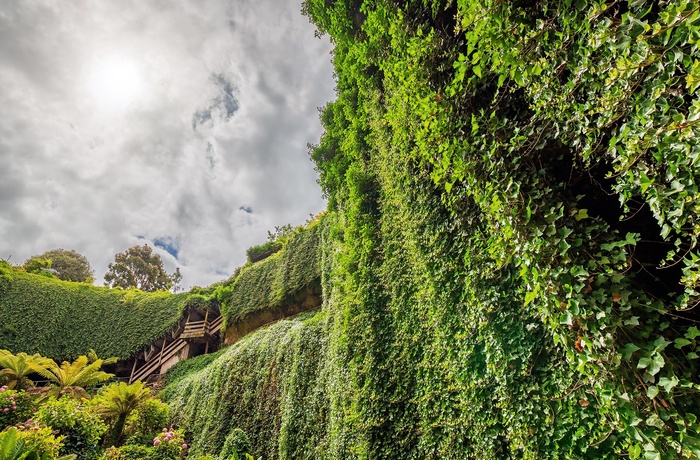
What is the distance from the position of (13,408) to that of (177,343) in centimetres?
992

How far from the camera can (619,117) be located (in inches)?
77.2

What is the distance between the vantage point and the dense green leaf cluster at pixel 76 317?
61.5ft

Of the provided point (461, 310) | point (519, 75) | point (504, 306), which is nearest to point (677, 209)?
point (519, 75)

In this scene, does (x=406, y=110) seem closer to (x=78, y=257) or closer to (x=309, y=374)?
(x=309, y=374)

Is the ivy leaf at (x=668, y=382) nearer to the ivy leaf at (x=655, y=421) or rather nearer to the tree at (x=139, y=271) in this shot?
the ivy leaf at (x=655, y=421)

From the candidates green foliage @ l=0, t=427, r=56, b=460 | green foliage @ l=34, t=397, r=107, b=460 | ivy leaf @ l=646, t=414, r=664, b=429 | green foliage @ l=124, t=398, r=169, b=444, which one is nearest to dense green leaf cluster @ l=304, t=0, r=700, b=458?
ivy leaf @ l=646, t=414, r=664, b=429

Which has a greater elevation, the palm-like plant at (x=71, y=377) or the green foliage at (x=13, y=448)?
the palm-like plant at (x=71, y=377)

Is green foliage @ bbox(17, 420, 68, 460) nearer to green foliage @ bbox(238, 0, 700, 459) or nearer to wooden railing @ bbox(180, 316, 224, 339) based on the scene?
green foliage @ bbox(238, 0, 700, 459)

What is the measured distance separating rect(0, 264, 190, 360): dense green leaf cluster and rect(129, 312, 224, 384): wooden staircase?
82cm

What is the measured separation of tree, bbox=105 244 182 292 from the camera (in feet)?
119

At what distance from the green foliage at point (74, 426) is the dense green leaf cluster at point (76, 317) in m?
11.9

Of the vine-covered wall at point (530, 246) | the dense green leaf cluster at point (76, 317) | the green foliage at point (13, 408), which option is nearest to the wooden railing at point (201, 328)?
the dense green leaf cluster at point (76, 317)

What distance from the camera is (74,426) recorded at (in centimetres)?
824

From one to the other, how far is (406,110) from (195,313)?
20.1 m
